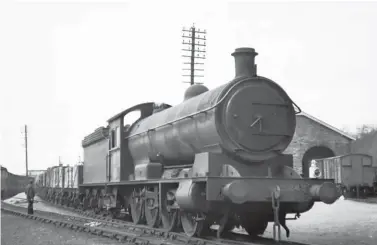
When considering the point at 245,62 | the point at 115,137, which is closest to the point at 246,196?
the point at 245,62

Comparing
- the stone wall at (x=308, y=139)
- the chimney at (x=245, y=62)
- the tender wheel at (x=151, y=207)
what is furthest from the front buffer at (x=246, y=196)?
the stone wall at (x=308, y=139)

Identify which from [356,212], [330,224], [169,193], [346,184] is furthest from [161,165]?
[346,184]

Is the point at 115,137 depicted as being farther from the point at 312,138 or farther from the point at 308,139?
the point at 312,138

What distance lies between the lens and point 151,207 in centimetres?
1199

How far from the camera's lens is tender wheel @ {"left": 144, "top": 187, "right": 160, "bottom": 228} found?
461 inches

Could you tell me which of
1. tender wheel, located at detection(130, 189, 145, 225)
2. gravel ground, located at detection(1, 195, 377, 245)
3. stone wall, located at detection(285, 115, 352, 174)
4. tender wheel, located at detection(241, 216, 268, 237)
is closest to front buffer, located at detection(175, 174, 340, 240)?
tender wheel, located at detection(241, 216, 268, 237)

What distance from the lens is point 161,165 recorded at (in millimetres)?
11953

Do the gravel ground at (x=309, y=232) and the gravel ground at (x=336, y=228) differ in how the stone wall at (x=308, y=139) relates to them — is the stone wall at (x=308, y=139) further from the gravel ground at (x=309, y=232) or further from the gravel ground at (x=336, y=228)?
the gravel ground at (x=309, y=232)

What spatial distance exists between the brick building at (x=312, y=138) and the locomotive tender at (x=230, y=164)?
752 inches

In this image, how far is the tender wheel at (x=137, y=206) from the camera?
42.3 ft

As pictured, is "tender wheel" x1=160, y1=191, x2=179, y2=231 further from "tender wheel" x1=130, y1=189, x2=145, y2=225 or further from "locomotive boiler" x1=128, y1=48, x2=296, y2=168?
"tender wheel" x1=130, y1=189, x2=145, y2=225

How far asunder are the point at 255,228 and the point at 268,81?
11.3 ft

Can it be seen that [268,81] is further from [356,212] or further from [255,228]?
[356,212]

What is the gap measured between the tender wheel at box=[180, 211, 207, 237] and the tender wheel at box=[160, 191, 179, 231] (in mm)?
407
